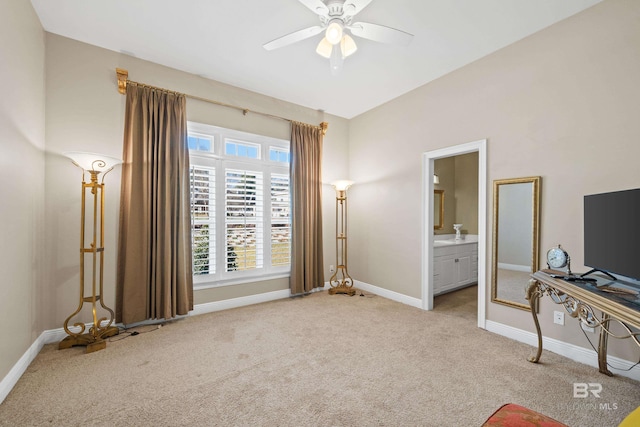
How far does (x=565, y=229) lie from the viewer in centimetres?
241

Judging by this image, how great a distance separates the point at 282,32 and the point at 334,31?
782 mm

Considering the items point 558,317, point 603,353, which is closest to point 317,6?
point 558,317

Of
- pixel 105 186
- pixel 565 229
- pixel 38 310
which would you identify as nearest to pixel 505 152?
pixel 565 229

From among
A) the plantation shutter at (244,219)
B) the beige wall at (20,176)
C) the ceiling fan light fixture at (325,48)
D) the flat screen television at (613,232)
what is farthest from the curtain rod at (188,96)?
the flat screen television at (613,232)

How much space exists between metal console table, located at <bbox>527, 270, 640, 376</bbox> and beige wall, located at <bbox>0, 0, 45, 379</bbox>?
3719 millimetres

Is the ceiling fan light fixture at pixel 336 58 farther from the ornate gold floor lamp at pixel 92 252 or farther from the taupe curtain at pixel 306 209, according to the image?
the ornate gold floor lamp at pixel 92 252

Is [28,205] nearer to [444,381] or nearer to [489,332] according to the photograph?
[444,381]

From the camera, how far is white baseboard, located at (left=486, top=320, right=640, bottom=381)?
6.77ft

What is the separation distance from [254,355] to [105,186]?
2.34 meters

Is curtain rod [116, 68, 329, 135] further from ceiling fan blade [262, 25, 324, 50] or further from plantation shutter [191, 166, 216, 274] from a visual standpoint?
ceiling fan blade [262, 25, 324, 50]

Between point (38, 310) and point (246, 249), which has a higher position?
point (246, 249)

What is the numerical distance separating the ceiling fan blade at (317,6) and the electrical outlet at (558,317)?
3247 mm

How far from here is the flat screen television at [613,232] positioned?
1638 mm

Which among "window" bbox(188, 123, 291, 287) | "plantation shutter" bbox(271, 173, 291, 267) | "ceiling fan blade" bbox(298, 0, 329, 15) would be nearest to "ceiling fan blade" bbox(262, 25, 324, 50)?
"ceiling fan blade" bbox(298, 0, 329, 15)
